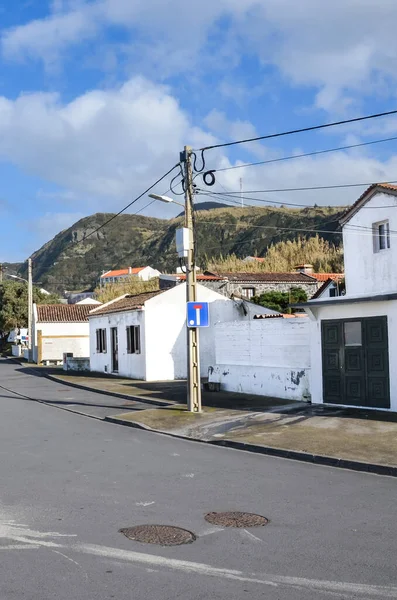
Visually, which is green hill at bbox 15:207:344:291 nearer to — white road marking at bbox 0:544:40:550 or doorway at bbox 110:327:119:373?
doorway at bbox 110:327:119:373

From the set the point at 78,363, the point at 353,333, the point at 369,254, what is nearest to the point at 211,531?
the point at 353,333

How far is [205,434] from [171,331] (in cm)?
1591

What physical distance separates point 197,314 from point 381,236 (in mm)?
5216

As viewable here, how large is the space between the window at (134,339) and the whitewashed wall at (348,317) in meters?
13.2

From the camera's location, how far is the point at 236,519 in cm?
757

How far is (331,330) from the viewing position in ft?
58.9

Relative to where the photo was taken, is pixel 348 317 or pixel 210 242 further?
pixel 210 242

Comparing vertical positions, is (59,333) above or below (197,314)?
below

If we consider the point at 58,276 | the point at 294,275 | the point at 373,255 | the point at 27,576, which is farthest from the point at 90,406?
the point at 58,276

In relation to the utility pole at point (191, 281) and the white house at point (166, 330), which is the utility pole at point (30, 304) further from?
the utility pole at point (191, 281)

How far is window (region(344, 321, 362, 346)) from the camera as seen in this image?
17.2 metres

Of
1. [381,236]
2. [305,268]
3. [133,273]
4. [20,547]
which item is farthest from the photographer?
[133,273]

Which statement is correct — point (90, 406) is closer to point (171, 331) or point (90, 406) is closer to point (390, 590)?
point (171, 331)

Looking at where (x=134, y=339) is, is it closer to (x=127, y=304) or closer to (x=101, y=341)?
(x=127, y=304)
